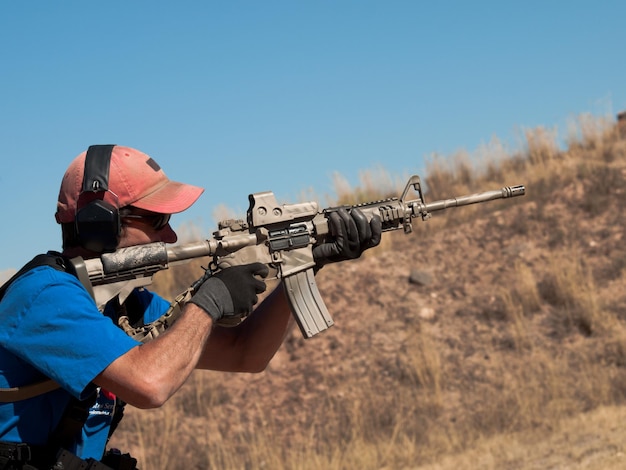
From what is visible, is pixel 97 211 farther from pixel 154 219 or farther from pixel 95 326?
pixel 95 326

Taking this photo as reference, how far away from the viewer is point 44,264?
10.2ft

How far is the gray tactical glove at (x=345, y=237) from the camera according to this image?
4090mm

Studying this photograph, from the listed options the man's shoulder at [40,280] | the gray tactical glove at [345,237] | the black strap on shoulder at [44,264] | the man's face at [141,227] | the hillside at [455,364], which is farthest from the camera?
the hillside at [455,364]

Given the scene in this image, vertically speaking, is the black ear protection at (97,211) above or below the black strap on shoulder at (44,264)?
above

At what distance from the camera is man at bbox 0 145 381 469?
288 cm

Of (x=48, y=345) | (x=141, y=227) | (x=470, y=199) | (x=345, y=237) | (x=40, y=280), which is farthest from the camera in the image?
(x=470, y=199)

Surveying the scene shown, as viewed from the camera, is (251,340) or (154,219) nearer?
(154,219)

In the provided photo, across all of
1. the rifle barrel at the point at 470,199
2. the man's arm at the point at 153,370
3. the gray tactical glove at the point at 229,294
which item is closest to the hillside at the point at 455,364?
the rifle barrel at the point at 470,199

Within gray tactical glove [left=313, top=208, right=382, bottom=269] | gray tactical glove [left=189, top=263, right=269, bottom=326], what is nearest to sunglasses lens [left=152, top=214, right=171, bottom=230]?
gray tactical glove [left=189, top=263, right=269, bottom=326]

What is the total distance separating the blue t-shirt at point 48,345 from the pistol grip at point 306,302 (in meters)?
1.07

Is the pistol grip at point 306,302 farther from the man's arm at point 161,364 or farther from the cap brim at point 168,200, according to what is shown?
the man's arm at point 161,364

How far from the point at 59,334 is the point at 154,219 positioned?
84 centimetres

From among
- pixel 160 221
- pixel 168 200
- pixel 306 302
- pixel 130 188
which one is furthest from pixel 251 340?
pixel 130 188

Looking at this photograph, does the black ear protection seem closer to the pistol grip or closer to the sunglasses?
the sunglasses
